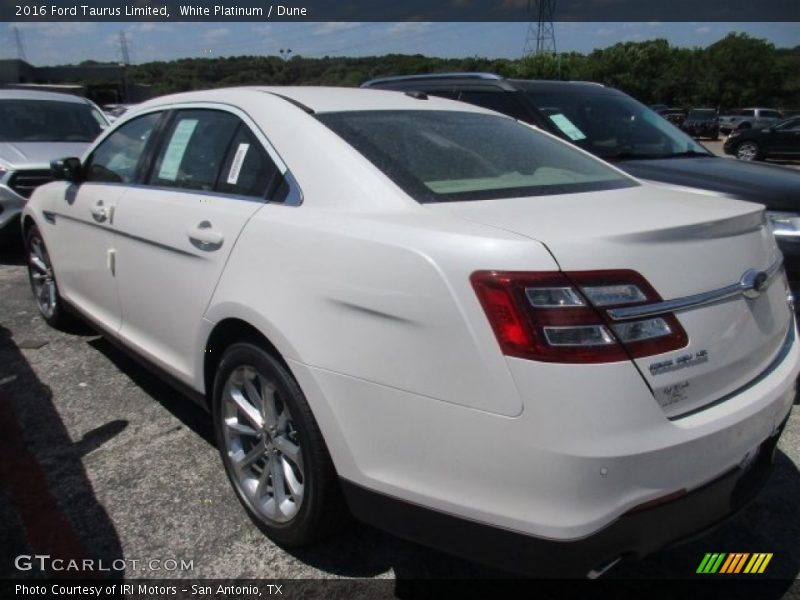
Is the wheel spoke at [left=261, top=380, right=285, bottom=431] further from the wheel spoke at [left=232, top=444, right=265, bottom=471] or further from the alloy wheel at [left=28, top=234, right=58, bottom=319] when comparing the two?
the alloy wheel at [left=28, top=234, right=58, bottom=319]

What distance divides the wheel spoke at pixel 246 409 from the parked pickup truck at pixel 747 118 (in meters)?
35.2

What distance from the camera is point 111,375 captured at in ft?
13.2

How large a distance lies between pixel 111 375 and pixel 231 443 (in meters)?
1.75

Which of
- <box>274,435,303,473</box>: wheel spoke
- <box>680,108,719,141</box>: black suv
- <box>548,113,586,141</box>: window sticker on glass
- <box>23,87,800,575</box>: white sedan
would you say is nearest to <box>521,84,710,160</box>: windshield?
<box>548,113,586,141</box>: window sticker on glass

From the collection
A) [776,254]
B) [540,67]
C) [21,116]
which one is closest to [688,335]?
[776,254]

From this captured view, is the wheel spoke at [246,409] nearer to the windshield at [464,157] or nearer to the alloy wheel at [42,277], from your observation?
the windshield at [464,157]

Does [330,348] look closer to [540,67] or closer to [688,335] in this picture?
[688,335]

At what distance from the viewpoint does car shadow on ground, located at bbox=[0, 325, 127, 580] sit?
8.01 ft

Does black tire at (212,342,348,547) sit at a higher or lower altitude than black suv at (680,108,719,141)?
higher

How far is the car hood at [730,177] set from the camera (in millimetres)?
4070

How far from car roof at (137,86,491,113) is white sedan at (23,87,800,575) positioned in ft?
0.08

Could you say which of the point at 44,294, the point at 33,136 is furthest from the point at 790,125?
the point at 44,294

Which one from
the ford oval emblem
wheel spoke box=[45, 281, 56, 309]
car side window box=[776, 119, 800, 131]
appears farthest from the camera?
car side window box=[776, 119, 800, 131]

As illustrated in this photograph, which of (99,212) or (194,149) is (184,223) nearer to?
(194,149)
